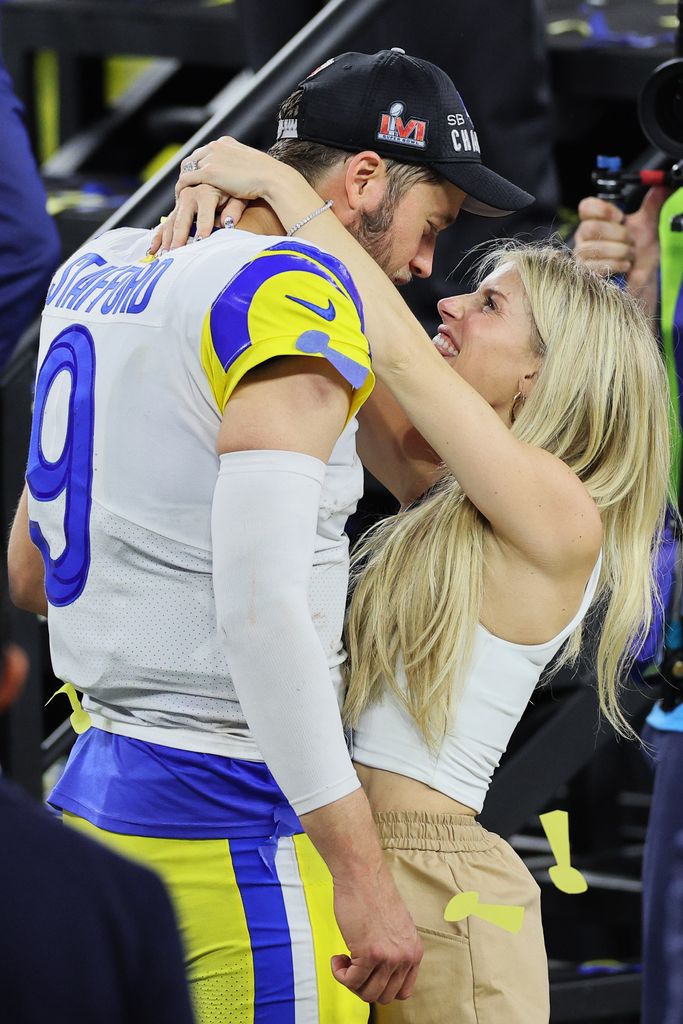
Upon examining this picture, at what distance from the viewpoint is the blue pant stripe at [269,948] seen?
70.1 inches

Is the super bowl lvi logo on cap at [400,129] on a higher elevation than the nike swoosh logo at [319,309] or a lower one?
higher

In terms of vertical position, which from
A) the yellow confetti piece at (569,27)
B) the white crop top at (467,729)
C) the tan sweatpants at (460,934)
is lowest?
the tan sweatpants at (460,934)

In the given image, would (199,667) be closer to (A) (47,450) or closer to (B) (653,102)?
(A) (47,450)

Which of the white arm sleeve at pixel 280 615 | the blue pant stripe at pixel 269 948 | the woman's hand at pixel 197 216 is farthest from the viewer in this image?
the woman's hand at pixel 197 216

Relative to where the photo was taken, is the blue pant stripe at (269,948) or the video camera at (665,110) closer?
the blue pant stripe at (269,948)

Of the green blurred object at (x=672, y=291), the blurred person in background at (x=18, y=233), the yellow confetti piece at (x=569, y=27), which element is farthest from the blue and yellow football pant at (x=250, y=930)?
the yellow confetti piece at (x=569, y=27)

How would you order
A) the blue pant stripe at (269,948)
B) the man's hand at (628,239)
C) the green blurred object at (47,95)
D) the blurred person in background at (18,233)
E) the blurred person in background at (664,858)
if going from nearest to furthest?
the blue pant stripe at (269,948), the blurred person in background at (664,858), the man's hand at (628,239), the blurred person in background at (18,233), the green blurred object at (47,95)

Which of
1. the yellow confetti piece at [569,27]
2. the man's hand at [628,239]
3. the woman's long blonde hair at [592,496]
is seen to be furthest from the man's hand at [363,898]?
the yellow confetti piece at [569,27]

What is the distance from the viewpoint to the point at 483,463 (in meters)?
1.95

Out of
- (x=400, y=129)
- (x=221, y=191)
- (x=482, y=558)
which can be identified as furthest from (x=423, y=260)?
(x=482, y=558)

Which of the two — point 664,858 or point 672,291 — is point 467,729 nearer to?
point 664,858

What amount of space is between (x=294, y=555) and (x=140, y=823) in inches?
15.1

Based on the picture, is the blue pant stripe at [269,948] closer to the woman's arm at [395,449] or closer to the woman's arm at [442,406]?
the woman's arm at [442,406]

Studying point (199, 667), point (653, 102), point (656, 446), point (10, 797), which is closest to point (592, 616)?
point (656, 446)
